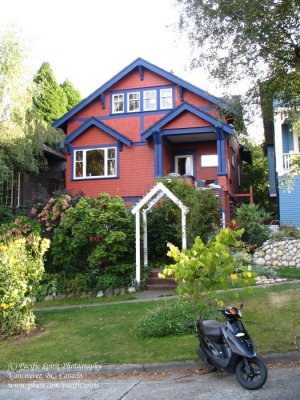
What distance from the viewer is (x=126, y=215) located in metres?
14.8

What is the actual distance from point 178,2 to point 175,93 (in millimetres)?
12607

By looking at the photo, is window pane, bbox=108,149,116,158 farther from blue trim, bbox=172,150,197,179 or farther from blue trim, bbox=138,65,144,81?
blue trim, bbox=138,65,144,81

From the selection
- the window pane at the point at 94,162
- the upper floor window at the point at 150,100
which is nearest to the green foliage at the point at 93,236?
the window pane at the point at 94,162

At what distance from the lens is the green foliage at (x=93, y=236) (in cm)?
1374

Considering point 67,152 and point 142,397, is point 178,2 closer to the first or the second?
point 142,397

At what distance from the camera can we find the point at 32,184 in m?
22.9

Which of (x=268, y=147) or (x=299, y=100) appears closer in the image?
(x=299, y=100)

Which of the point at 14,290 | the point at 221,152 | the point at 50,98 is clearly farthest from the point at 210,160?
the point at 14,290

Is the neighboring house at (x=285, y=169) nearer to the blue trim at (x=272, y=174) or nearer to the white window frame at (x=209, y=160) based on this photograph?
the white window frame at (x=209, y=160)

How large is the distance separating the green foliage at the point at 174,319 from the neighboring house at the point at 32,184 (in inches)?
496

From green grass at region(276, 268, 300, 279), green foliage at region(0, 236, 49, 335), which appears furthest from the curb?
green grass at region(276, 268, 300, 279)

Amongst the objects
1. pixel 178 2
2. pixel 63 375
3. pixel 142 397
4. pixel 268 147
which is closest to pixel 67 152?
pixel 268 147

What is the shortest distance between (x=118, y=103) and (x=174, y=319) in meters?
15.8

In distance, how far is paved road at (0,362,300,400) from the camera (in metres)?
5.27
